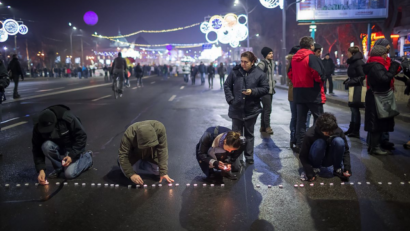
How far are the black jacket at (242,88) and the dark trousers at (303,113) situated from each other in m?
0.99

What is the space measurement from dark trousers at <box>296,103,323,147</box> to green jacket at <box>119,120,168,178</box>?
283 centimetres

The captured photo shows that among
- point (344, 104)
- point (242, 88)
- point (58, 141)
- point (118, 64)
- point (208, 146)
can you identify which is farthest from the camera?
point (118, 64)

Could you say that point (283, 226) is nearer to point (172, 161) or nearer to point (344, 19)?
point (172, 161)

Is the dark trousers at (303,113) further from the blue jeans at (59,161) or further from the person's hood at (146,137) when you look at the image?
the blue jeans at (59,161)

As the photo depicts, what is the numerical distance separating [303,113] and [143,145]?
3.23m

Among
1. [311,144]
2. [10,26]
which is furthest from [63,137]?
[10,26]

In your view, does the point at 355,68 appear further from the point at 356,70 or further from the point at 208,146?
the point at 208,146

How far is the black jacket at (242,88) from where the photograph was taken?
5719 mm

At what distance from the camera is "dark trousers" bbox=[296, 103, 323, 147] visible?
6266mm

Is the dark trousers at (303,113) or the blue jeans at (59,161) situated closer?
the blue jeans at (59,161)

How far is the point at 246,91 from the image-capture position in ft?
18.2

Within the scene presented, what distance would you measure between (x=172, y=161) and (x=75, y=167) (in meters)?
1.63

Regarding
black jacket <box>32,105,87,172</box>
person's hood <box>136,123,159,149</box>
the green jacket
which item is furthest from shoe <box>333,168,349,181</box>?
black jacket <box>32,105,87,172</box>

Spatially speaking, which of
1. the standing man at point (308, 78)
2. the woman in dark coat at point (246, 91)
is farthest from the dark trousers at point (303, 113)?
the woman in dark coat at point (246, 91)
